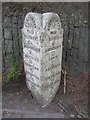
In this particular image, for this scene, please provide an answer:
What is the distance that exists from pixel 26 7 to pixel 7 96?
157 centimetres

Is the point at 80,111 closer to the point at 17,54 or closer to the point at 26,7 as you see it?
the point at 17,54

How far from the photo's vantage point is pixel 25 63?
178 inches

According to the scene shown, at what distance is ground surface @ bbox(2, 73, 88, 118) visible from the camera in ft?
14.1

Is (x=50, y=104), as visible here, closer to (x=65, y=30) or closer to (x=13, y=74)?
(x=13, y=74)

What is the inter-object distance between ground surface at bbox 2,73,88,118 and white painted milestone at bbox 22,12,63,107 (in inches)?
5.0

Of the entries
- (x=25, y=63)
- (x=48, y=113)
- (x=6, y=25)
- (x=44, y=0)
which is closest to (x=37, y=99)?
(x=48, y=113)

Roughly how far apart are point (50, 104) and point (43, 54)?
0.86 metres

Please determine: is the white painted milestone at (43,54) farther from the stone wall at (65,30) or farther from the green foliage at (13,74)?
the stone wall at (65,30)

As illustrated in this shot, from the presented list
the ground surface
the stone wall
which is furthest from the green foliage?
the stone wall

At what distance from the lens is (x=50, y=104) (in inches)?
176

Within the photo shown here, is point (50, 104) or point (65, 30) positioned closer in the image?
point (50, 104)

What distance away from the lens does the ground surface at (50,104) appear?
4.31 meters

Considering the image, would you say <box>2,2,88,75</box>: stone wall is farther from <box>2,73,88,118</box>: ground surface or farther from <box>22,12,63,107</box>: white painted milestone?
<box>22,12,63,107</box>: white painted milestone

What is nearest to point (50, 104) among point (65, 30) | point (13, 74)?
point (13, 74)
